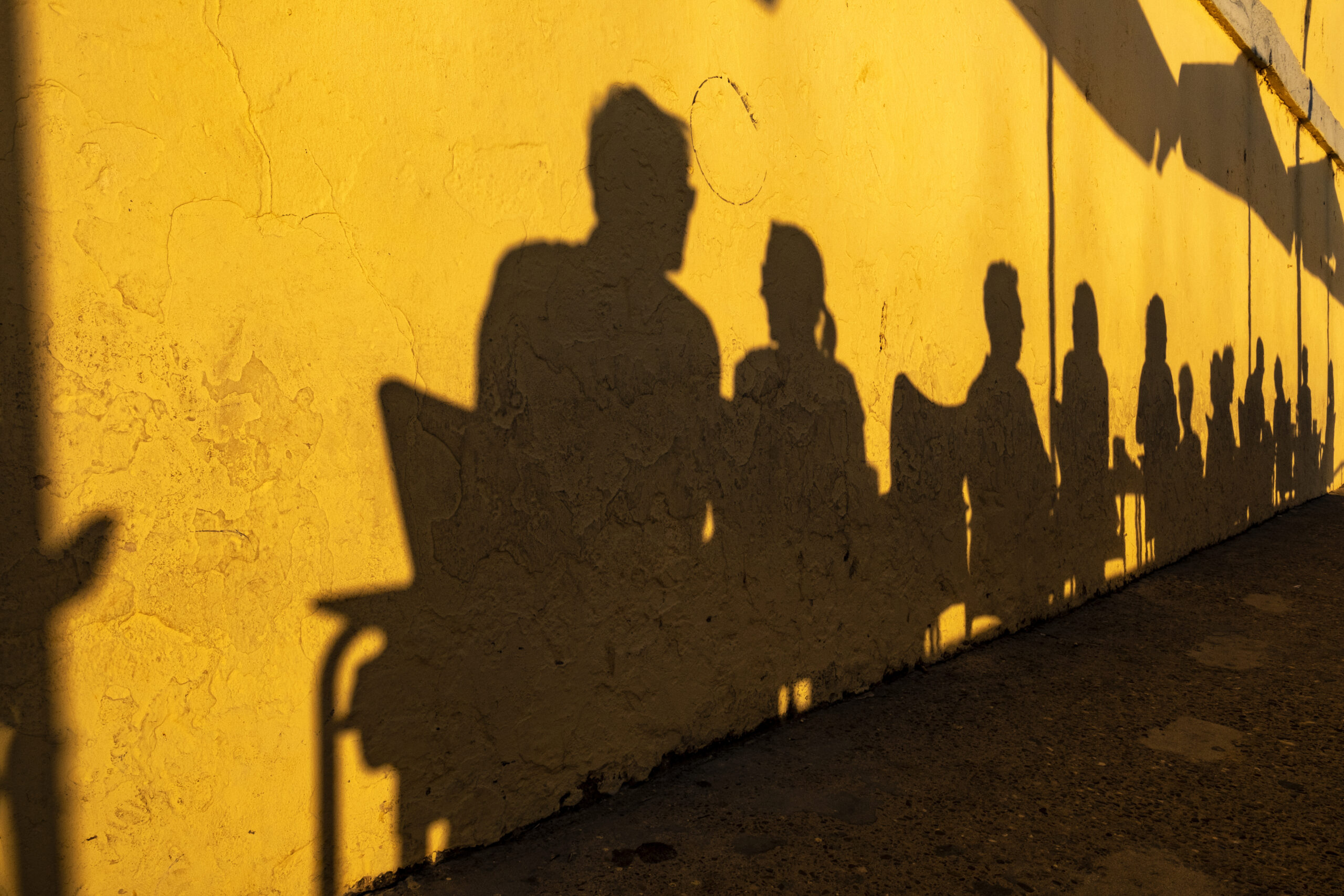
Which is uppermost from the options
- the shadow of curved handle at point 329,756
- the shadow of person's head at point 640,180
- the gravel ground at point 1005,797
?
the shadow of person's head at point 640,180

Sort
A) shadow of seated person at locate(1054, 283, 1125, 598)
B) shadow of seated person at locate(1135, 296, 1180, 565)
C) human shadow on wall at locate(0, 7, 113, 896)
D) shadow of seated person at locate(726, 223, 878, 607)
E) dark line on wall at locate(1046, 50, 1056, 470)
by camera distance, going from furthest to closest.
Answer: shadow of seated person at locate(1135, 296, 1180, 565) < shadow of seated person at locate(1054, 283, 1125, 598) < dark line on wall at locate(1046, 50, 1056, 470) < shadow of seated person at locate(726, 223, 878, 607) < human shadow on wall at locate(0, 7, 113, 896)

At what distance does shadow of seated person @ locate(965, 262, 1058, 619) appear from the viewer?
356cm

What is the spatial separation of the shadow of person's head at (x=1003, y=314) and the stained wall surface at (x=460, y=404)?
0.04m

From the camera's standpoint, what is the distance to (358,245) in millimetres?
1761

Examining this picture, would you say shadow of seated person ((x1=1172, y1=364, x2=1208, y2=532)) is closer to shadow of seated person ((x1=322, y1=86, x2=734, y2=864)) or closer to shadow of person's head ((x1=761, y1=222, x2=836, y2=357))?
shadow of person's head ((x1=761, y1=222, x2=836, y2=357))

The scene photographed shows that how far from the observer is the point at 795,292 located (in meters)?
2.73

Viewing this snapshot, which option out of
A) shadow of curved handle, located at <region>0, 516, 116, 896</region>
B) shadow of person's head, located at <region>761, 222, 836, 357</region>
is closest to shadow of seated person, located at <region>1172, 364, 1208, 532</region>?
shadow of person's head, located at <region>761, 222, 836, 357</region>

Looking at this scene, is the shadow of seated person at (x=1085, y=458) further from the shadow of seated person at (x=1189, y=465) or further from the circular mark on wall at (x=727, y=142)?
the circular mark on wall at (x=727, y=142)

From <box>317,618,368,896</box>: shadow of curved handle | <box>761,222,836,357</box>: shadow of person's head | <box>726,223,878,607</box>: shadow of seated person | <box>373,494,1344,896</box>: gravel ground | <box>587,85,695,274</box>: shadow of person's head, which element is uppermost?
<box>587,85,695,274</box>: shadow of person's head

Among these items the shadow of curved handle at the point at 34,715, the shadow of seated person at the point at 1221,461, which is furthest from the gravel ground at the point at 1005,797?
the shadow of seated person at the point at 1221,461

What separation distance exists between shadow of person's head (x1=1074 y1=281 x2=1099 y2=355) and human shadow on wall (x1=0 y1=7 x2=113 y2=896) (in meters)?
4.10

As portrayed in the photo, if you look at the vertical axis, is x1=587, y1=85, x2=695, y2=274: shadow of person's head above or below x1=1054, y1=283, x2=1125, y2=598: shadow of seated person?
above

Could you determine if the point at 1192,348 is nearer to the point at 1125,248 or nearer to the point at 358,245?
the point at 1125,248

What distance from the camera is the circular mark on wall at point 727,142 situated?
2436 mm
